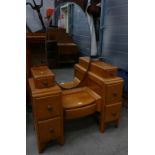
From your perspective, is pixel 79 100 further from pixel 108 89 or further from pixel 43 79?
pixel 43 79

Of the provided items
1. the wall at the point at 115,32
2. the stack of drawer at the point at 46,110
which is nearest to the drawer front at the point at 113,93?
the stack of drawer at the point at 46,110

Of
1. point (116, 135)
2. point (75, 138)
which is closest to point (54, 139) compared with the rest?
point (75, 138)

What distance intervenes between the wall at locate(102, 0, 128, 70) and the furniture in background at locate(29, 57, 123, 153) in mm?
488

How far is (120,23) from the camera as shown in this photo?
6.12 ft

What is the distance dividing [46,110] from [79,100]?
0.35m

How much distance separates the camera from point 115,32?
196 centimetres

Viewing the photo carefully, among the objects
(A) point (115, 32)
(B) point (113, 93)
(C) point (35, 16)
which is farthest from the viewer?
(A) point (115, 32)

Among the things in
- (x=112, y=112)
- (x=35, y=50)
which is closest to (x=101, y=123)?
(x=112, y=112)

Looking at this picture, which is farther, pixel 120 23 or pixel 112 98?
pixel 120 23

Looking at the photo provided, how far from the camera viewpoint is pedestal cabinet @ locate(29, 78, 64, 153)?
111 centimetres

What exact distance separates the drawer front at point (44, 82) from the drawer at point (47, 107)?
0.38 feet

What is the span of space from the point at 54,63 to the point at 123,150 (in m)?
0.97

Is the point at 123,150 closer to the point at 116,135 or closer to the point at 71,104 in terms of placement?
the point at 116,135

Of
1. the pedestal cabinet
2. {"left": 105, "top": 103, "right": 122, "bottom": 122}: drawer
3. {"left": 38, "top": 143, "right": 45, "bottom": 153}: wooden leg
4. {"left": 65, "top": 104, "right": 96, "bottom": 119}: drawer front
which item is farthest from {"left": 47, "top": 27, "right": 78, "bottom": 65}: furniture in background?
{"left": 38, "top": 143, "right": 45, "bottom": 153}: wooden leg
